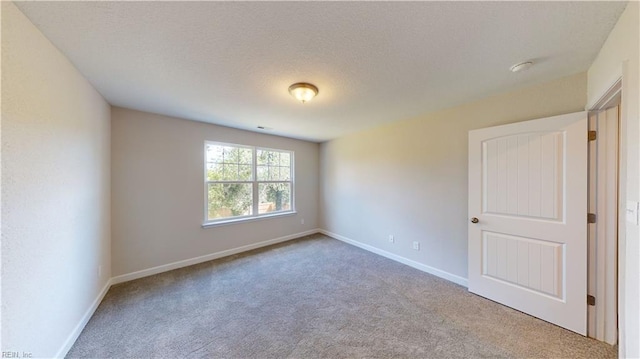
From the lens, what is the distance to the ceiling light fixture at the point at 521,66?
1704 mm

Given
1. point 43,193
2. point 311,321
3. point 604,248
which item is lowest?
point 311,321

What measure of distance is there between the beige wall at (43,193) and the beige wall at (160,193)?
2.30 ft

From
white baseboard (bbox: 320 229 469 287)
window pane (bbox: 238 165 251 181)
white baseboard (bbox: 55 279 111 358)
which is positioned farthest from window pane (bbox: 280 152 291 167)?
white baseboard (bbox: 55 279 111 358)

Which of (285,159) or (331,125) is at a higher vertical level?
(331,125)

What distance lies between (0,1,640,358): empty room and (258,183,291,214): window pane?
102 cm

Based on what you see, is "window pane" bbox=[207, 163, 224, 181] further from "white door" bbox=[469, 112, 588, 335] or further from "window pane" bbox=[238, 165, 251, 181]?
"white door" bbox=[469, 112, 588, 335]

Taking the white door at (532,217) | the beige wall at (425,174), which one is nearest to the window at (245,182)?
the beige wall at (425,174)

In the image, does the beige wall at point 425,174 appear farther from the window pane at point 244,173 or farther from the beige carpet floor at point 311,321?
the window pane at point 244,173

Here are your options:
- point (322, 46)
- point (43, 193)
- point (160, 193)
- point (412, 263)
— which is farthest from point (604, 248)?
point (160, 193)

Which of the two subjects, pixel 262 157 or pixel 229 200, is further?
pixel 262 157

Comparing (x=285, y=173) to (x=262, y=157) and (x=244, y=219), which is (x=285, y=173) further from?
(x=244, y=219)

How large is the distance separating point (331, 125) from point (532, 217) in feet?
8.95

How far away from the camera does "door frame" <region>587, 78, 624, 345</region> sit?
166 cm

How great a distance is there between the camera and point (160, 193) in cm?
305
